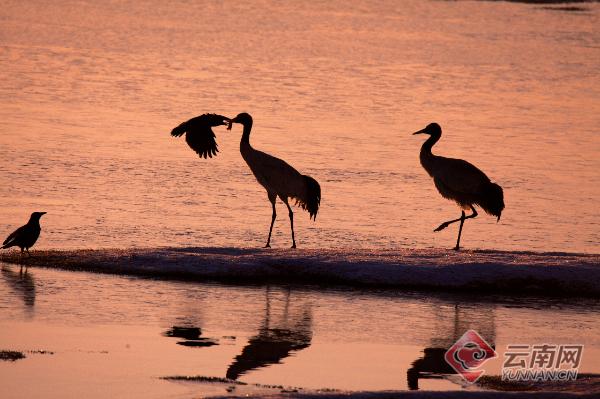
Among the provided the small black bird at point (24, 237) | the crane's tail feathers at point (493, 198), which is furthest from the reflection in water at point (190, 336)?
the crane's tail feathers at point (493, 198)

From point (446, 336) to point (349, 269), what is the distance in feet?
8.73

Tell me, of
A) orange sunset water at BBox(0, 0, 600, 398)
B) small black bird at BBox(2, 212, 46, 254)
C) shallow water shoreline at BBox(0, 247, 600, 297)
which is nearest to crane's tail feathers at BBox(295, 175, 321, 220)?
orange sunset water at BBox(0, 0, 600, 398)

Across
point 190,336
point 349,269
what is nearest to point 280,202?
point 349,269

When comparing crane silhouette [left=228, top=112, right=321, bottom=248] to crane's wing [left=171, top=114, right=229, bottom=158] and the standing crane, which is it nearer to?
the standing crane

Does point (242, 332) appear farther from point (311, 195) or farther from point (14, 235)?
point (311, 195)

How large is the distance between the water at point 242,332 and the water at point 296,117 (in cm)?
323

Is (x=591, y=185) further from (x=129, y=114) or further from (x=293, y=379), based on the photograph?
(x=293, y=379)

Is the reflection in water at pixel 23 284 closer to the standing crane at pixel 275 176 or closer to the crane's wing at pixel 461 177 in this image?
the standing crane at pixel 275 176

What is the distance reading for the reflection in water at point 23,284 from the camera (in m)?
14.8

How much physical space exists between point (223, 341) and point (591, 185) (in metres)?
12.5

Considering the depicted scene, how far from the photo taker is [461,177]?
62.7 ft

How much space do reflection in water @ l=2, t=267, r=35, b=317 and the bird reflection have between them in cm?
236

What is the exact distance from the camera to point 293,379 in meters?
12.4

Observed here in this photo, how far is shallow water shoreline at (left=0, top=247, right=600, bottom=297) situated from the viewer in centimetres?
1659
